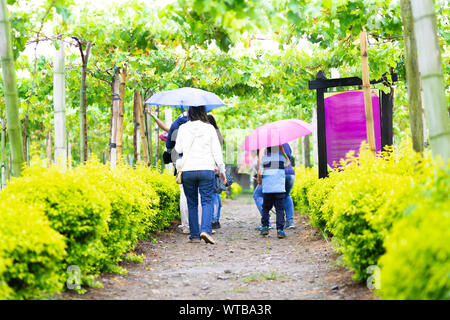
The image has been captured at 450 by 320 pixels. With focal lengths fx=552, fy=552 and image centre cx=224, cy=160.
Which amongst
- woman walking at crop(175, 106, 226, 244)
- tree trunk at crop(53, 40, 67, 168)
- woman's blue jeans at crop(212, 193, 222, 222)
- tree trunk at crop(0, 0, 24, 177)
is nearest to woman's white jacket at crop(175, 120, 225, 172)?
woman walking at crop(175, 106, 226, 244)

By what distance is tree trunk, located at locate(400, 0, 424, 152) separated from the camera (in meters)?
5.09

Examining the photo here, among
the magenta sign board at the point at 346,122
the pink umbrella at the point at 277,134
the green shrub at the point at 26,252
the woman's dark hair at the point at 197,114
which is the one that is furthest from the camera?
the pink umbrella at the point at 277,134

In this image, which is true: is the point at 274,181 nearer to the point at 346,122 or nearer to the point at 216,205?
the point at 346,122

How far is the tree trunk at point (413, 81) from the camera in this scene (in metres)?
5.09

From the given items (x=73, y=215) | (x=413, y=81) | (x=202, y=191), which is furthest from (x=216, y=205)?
(x=73, y=215)

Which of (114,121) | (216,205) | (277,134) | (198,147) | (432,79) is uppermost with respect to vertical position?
(114,121)

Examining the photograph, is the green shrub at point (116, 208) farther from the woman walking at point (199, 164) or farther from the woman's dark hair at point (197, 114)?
the woman's dark hair at point (197, 114)

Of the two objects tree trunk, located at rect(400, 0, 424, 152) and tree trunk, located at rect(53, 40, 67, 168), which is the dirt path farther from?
tree trunk, located at rect(53, 40, 67, 168)

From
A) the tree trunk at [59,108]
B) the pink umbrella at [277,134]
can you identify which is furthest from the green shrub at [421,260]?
the pink umbrella at [277,134]

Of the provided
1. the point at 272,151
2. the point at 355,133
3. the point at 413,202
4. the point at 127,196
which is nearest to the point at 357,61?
the point at 355,133

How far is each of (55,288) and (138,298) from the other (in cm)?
88

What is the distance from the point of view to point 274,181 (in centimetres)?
895

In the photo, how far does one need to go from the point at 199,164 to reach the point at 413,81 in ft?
11.2

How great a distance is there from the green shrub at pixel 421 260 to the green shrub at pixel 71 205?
2.54 metres
